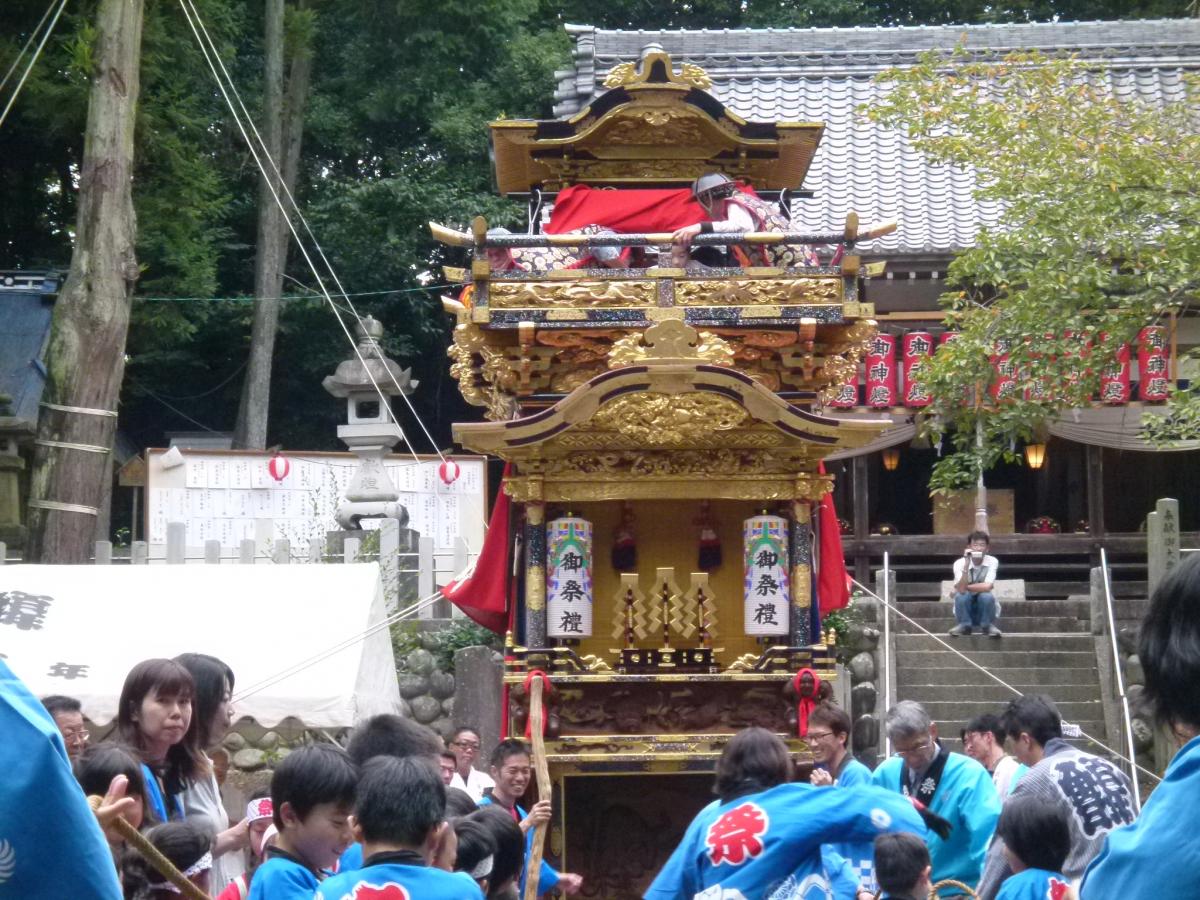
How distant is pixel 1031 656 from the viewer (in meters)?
15.2

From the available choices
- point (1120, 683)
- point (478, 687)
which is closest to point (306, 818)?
point (478, 687)

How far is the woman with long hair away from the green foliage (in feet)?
22.6

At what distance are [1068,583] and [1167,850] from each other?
1735 cm

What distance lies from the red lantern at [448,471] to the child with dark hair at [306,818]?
15.6 m

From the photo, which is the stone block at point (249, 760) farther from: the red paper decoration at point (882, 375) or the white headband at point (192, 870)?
the white headband at point (192, 870)

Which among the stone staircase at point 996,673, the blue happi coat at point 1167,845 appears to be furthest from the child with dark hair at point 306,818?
the stone staircase at point 996,673

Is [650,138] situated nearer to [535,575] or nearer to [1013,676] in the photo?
[535,575]

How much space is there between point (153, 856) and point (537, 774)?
4.43 meters

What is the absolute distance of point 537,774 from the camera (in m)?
7.84

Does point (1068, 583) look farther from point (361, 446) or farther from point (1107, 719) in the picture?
point (361, 446)

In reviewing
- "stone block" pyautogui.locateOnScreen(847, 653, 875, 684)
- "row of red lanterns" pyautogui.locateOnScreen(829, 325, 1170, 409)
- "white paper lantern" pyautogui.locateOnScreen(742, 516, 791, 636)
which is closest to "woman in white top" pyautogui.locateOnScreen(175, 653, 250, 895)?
"white paper lantern" pyautogui.locateOnScreen(742, 516, 791, 636)

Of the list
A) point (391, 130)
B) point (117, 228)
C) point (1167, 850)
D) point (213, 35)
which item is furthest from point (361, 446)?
point (1167, 850)

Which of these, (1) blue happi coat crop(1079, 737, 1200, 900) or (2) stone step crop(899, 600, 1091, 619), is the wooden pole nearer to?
(1) blue happi coat crop(1079, 737, 1200, 900)

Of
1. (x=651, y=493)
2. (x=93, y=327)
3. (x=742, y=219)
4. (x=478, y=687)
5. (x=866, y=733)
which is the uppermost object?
(x=742, y=219)
